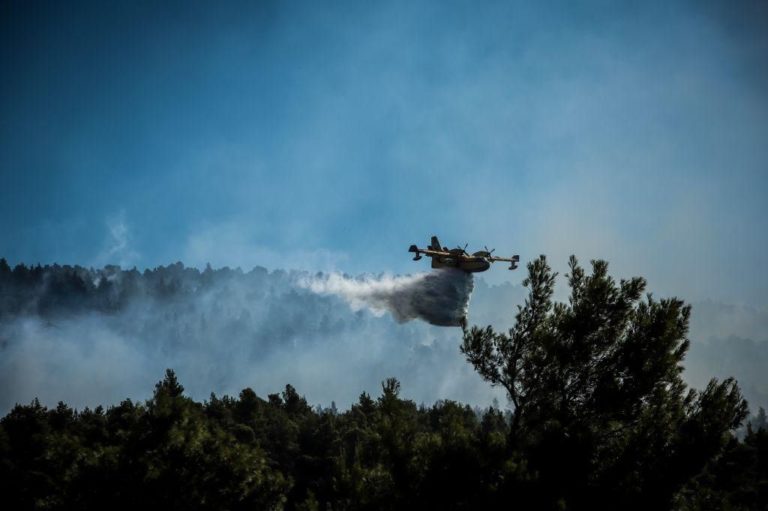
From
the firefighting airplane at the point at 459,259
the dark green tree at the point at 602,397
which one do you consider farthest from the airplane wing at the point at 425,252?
the dark green tree at the point at 602,397

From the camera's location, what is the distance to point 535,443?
531 inches

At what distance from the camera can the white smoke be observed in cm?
3831

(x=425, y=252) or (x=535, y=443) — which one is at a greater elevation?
(x=425, y=252)

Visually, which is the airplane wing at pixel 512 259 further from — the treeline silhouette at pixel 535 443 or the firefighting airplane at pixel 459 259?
the treeline silhouette at pixel 535 443

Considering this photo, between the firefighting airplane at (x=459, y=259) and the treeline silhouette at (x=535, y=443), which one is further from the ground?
the firefighting airplane at (x=459, y=259)

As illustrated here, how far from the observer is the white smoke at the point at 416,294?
38.3m

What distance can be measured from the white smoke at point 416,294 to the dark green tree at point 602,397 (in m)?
19.8

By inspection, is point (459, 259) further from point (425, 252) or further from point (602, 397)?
point (602, 397)

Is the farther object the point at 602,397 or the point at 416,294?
the point at 416,294

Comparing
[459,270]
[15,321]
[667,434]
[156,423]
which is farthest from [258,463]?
[15,321]

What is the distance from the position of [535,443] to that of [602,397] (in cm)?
286

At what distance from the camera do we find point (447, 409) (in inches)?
567

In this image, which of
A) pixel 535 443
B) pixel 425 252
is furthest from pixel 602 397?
pixel 425 252

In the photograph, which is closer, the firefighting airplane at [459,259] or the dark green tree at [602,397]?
the dark green tree at [602,397]
